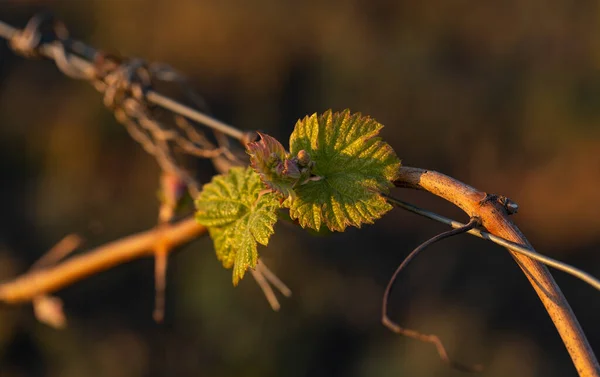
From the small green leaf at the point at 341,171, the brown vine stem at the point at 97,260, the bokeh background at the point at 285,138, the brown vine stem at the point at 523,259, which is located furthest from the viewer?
the bokeh background at the point at 285,138

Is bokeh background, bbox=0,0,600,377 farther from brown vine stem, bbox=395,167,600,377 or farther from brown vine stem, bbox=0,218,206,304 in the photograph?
brown vine stem, bbox=395,167,600,377

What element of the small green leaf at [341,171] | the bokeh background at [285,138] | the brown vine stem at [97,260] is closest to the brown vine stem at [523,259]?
the small green leaf at [341,171]

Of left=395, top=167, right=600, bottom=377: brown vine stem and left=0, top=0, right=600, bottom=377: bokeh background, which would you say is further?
left=0, top=0, right=600, bottom=377: bokeh background

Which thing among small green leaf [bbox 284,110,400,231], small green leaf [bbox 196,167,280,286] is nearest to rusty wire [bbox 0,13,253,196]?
small green leaf [bbox 196,167,280,286]

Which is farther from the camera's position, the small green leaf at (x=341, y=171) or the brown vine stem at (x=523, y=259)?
the small green leaf at (x=341, y=171)

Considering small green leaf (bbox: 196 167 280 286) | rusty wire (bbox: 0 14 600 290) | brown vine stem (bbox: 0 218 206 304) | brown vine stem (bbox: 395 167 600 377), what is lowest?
brown vine stem (bbox: 0 218 206 304)

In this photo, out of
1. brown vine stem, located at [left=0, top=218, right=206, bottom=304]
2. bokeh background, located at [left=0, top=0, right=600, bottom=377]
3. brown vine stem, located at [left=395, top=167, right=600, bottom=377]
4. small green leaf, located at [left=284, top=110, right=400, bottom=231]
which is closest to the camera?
brown vine stem, located at [left=395, top=167, right=600, bottom=377]

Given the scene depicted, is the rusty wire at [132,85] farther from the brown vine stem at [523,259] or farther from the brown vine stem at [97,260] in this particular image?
the brown vine stem at [523,259]
